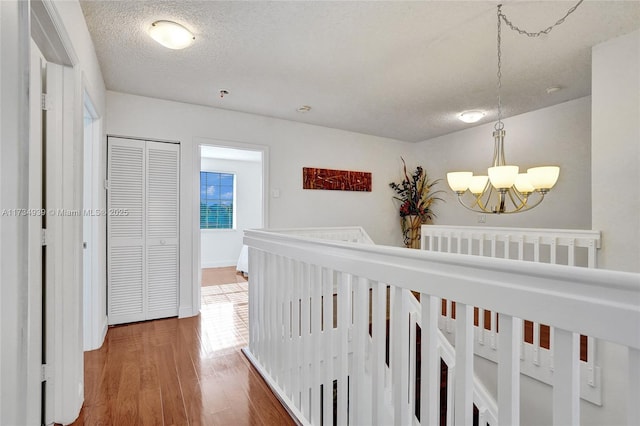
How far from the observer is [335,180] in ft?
15.3

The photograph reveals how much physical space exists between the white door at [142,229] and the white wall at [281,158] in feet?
0.37

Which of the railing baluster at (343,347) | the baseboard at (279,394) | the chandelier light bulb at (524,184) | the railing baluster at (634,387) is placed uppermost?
the chandelier light bulb at (524,184)

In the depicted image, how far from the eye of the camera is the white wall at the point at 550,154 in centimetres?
349

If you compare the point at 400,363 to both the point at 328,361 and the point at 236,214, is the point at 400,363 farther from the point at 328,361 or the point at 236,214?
the point at 236,214

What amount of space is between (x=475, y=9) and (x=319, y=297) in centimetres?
202

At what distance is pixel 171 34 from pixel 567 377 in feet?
8.66

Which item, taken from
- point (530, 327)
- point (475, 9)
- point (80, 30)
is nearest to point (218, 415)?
point (80, 30)

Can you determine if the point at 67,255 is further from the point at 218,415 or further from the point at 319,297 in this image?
the point at 319,297

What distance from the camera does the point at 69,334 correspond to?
1.67 metres

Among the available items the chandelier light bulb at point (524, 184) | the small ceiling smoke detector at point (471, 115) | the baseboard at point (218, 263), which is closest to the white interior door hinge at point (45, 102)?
the chandelier light bulb at point (524, 184)

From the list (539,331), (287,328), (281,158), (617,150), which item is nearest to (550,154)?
(617,150)

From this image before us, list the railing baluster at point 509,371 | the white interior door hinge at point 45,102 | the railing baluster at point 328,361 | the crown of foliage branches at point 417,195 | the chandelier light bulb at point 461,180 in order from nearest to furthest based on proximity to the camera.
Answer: the railing baluster at point 509,371 → the railing baluster at point 328,361 → the white interior door hinge at point 45,102 → the chandelier light bulb at point 461,180 → the crown of foliage branches at point 417,195

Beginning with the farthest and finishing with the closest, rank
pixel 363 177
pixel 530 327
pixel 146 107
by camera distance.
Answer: pixel 363 177 → pixel 146 107 → pixel 530 327

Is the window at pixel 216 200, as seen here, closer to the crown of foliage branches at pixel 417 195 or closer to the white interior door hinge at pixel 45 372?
the crown of foliage branches at pixel 417 195
